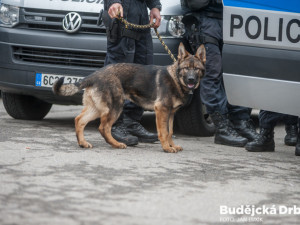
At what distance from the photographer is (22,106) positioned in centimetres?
780

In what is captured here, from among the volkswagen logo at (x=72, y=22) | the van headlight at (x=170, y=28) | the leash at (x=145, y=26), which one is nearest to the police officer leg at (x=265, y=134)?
the leash at (x=145, y=26)

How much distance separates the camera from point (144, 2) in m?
6.39

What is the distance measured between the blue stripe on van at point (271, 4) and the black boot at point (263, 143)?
1565 millimetres

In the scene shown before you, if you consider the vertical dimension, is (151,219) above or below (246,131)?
above

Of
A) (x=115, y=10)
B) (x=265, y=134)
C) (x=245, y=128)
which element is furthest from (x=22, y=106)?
(x=265, y=134)

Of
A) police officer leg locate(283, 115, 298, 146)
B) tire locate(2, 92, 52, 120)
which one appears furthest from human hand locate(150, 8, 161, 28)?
tire locate(2, 92, 52, 120)

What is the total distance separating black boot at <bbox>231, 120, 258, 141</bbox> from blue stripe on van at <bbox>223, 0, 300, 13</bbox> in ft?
6.32

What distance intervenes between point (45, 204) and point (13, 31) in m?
3.58

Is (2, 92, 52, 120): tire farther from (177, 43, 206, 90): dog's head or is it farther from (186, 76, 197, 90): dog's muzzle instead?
(186, 76, 197, 90): dog's muzzle

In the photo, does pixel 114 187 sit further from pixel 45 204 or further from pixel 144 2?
pixel 144 2

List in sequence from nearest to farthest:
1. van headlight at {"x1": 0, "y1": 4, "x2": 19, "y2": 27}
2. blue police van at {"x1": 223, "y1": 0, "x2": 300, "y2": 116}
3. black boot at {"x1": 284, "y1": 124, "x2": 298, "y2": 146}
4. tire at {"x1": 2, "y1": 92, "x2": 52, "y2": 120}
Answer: blue police van at {"x1": 223, "y1": 0, "x2": 300, "y2": 116} < black boot at {"x1": 284, "y1": 124, "x2": 298, "y2": 146} < van headlight at {"x1": 0, "y1": 4, "x2": 19, "y2": 27} < tire at {"x1": 2, "y1": 92, "x2": 52, "y2": 120}

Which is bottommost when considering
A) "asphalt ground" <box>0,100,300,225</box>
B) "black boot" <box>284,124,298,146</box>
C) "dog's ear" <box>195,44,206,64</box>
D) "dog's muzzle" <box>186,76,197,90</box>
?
"black boot" <box>284,124,298,146</box>

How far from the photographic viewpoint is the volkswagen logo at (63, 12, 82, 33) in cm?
687

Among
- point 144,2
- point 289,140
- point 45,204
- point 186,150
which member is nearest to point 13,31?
point 144,2
